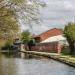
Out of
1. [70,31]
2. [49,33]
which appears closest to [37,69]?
[70,31]

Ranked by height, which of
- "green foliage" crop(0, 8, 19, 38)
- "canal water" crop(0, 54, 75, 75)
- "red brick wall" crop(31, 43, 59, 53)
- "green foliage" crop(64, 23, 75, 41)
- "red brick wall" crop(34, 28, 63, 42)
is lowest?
"canal water" crop(0, 54, 75, 75)

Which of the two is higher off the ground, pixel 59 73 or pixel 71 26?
pixel 71 26

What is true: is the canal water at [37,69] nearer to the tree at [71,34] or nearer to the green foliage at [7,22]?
the green foliage at [7,22]

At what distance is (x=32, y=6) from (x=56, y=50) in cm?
5703

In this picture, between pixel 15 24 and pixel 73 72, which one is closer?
pixel 15 24

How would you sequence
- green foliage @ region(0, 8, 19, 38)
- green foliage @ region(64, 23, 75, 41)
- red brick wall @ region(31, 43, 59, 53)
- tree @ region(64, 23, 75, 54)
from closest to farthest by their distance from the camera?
green foliage @ region(0, 8, 19, 38) < green foliage @ region(64, 23, 75, 41) < tree @ region(64, 23, 75, 54) < red brick wall @ region(31, 43, 59, 53)

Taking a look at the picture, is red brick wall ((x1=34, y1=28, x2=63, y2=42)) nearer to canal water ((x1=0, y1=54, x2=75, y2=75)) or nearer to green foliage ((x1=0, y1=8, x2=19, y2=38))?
canal water ((x1=0, y1=54, x2=75, y2=75))

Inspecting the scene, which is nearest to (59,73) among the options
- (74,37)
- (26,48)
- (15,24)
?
(15,24)

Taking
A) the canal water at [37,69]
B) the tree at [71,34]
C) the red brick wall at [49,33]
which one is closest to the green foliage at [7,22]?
the canal water at [37,69]

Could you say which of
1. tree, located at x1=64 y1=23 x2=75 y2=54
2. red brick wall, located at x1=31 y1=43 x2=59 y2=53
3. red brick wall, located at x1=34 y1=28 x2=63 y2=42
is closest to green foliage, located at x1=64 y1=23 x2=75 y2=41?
tree, located at x1=64 y1=23 x2=75 y2=54

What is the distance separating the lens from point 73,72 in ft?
107

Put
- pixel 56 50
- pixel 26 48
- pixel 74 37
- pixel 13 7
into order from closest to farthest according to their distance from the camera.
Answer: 1. pixel 13 7
2. pixel 74 37
3. pixel 56 50
4. pixel 26 48

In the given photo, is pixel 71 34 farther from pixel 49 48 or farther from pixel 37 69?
pixel 37 69

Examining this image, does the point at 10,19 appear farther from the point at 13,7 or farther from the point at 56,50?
the point at 56,50
